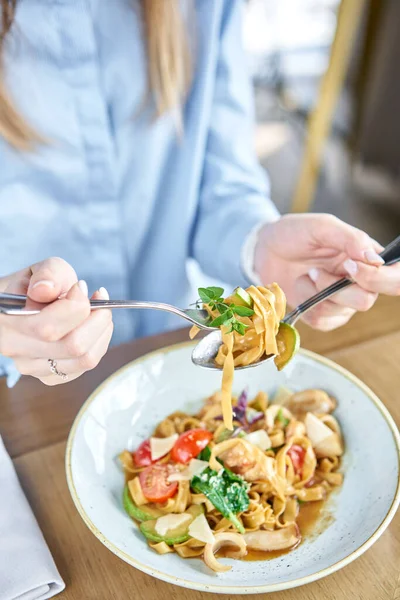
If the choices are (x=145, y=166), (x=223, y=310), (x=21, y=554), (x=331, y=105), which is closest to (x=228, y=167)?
(x=145, y=166)

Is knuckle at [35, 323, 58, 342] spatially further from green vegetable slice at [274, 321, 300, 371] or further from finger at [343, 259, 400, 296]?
finger at [343, 259, 400, 296]

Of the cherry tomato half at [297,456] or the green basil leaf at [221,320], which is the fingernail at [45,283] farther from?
the cherry tomato half at [297,456]

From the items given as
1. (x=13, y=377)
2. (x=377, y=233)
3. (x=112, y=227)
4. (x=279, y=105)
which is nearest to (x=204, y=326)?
(x=13, y=377)

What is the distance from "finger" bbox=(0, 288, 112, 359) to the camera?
2.81ft

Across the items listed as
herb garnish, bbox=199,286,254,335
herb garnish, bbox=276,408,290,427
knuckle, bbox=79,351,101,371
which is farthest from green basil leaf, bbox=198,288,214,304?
herb garnish, bbox=276,408,290,427

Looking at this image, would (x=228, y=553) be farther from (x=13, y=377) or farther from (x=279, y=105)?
(x=279, y=105)

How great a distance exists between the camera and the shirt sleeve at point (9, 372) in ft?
4.36

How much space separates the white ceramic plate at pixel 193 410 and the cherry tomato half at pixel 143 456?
4 cm

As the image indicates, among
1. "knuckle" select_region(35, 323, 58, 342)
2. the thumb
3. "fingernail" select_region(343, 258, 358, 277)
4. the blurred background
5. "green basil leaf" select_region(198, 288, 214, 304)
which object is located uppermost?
the thumb

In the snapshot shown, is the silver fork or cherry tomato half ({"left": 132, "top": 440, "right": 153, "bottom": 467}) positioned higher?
the silver fork

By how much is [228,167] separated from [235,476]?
38.2 inches

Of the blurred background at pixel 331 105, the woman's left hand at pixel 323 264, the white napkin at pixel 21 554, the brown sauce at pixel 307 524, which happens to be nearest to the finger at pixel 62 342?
the white napkin at pixel 21 554

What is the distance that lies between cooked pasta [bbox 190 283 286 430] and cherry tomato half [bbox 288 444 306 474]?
0.14m

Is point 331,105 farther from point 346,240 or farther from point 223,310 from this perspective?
point 223,310
